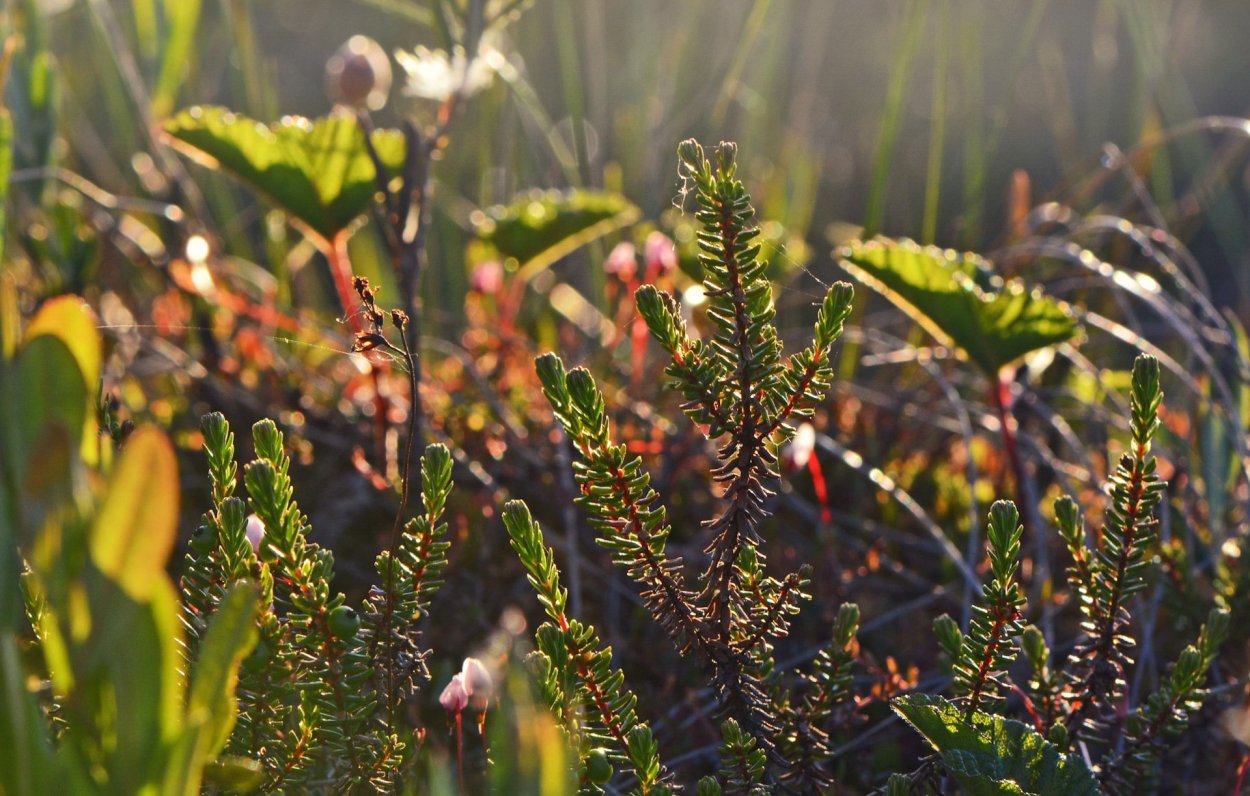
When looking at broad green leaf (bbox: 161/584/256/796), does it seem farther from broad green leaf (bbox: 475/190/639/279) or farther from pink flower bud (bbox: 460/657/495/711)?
broad green leaf (bbox: 475/190/639/279)

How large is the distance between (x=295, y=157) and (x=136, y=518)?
93 centimetres

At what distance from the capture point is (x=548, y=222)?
1485 mm

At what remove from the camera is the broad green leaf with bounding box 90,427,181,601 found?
0.42 metres

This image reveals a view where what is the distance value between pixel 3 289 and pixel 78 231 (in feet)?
4.28

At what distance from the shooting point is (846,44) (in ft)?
18.4

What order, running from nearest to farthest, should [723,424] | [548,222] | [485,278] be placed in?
[723,424]
[548,222]
[485,278]

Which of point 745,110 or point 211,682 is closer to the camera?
point 211,682

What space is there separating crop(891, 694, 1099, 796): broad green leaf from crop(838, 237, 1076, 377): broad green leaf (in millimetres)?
523

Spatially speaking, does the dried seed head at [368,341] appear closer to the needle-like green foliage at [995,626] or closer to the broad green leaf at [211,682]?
the broad green leaf at [211,682]

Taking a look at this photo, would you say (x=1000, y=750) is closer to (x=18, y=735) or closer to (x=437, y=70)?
(x=18, y=735)

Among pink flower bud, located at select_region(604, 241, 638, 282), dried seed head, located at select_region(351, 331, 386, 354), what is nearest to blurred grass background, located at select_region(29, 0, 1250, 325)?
pink flower bud, located at select_region(604, 241, 638, 282)

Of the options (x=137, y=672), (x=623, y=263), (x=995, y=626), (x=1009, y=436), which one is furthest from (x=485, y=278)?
(x=137, y=672)

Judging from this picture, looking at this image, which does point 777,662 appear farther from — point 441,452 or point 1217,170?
point 1217,170

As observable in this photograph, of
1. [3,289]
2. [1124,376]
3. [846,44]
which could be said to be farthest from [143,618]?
[846,44]
